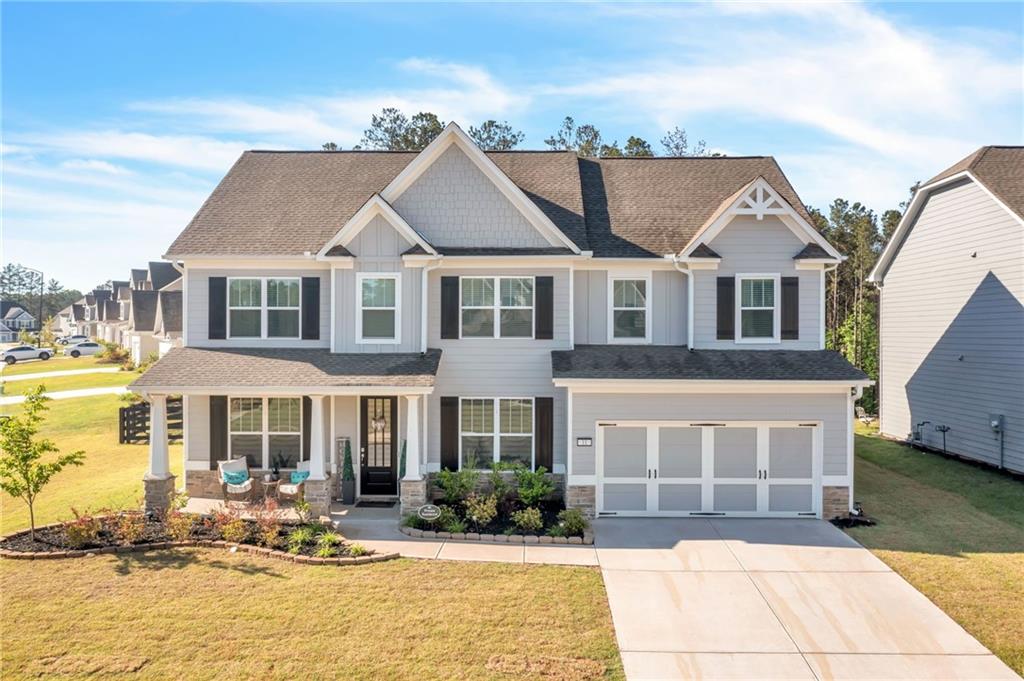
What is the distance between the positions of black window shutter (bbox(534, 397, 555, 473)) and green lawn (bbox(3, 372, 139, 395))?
1106 inches

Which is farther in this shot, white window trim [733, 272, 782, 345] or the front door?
white window trim [733, 272, 782, 345]

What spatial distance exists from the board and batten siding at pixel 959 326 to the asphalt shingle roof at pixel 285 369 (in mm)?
16147

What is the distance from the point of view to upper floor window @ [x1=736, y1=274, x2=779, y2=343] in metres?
15.5

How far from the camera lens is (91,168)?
Answer: 17391 millimetres

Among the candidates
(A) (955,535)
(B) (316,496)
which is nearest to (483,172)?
(B) (316,496)

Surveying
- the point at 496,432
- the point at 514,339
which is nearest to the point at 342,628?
the point at 496,432

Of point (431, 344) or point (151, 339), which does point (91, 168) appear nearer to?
point (431, 344)

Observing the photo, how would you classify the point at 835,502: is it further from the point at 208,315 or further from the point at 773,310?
the point at 208,315

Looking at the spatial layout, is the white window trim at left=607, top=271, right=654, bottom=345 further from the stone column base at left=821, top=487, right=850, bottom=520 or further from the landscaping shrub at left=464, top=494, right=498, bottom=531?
the stone column base at left=821, top=487, right=850, bottom=520

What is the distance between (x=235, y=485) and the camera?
14227 millimetres

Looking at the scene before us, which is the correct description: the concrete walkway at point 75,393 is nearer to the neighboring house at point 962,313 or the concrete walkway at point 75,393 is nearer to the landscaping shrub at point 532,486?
the landscaping shrub at point 532,486

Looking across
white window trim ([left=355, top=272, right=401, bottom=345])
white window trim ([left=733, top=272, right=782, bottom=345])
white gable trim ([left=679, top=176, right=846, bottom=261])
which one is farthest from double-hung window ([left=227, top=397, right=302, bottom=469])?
white window trim ([left=733, top=272, right=782, bottom=345])

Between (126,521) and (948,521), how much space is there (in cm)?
1699

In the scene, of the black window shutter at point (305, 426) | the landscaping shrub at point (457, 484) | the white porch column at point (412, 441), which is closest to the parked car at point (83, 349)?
the black window shutter at point (305, 426)
